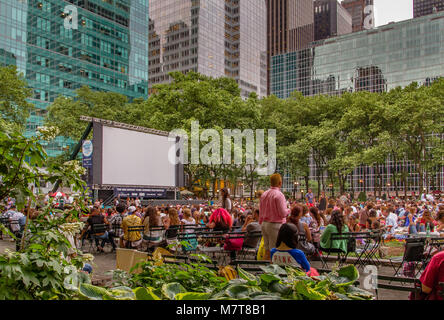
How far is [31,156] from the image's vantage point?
2.66m

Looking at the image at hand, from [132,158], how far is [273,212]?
73.7 ft

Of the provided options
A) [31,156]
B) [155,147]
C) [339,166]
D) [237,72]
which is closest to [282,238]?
[31,156]

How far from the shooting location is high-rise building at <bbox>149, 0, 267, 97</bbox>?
392ft

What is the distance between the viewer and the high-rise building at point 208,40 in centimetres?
11956

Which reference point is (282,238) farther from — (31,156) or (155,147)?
(155,147)

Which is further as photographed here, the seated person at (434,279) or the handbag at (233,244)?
the handbag at (233,244)

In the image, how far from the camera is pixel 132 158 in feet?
93.2

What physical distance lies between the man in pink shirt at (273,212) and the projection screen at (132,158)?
66.3ft

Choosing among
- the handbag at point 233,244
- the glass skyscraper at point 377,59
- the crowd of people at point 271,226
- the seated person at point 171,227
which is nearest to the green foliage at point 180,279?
the crowd of people at point 271,226

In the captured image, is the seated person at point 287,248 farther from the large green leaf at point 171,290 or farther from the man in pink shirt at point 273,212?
the large green leaf at point 171,290

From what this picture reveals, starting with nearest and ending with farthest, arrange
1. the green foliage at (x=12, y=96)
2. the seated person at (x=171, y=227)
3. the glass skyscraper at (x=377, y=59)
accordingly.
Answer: the seated person at (x=171, y=227), the green foliage at (x=12, y=96), the glass skyscraper at (x=377, y=59)

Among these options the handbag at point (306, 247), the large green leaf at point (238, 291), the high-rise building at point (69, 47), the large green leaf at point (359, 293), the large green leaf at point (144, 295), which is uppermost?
the high-rise building at point (69, 47)

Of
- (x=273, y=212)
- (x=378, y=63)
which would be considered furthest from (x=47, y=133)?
(x=378, y=63)

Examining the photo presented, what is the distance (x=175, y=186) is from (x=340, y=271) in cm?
3043
